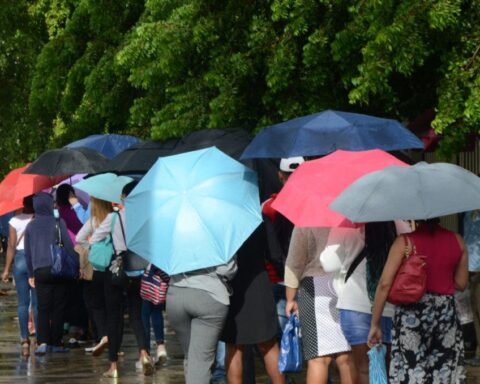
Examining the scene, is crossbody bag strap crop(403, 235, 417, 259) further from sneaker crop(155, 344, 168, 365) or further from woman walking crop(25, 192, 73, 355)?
woman walking crop(25, 192, 73, 355)

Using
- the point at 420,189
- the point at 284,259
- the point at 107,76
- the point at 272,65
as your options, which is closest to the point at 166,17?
the point at 272,65

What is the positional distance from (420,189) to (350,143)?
314cm

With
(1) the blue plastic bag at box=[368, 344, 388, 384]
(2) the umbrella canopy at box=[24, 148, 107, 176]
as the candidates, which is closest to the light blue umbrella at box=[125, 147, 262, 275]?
(1) the blue plastic bag at box=[368, 344, 388, 384]

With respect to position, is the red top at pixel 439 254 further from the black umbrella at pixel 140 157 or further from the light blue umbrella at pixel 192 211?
the black umbrella at pixel 140 157

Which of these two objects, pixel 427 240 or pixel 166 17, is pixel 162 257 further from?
pixel 166 17

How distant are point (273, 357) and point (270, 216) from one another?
105cm

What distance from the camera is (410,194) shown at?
27.6 feet

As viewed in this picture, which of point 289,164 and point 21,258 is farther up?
point 21,258

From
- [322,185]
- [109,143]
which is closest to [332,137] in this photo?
[322,185]

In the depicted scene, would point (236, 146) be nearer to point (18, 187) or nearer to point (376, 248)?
point (376, 248)

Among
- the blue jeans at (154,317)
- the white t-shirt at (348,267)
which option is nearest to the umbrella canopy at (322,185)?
the white t-shirt at (348,267)

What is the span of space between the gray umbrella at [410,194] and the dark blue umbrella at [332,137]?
2.69 m

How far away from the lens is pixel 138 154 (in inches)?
572

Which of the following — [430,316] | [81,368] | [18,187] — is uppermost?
[18,187]
